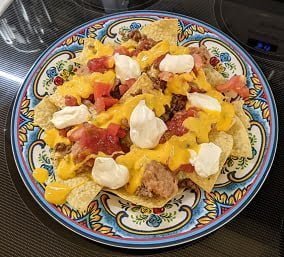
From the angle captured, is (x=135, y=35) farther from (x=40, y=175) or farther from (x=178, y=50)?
(x=40, y=175)

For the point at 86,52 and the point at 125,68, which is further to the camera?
the point at 86,52

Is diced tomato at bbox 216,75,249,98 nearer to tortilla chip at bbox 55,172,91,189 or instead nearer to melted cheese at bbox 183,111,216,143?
melted cheese at bbox 183,111,216,143

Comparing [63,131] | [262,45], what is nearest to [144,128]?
[63,131]

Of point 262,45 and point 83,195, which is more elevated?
point 262,45

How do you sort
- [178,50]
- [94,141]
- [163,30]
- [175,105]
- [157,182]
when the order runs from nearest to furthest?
[157,182] → [94,141] → [175,105] → [178,50] → [163,30]

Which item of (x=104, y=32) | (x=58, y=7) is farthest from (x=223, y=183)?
(x=58, y=7)

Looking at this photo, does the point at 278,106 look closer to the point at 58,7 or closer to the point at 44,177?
Answer: the point at 44,177

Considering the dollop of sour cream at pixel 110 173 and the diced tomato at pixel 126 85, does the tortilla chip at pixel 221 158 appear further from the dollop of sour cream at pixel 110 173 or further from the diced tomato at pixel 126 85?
A: the diced tomato at pixel 126 85
